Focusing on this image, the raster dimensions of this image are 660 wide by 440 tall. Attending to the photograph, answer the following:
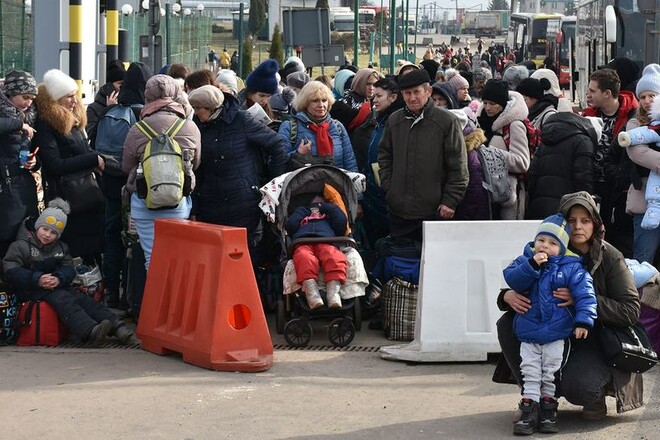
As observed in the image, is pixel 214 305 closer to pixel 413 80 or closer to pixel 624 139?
pixel 413 80

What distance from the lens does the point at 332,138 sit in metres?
10.7

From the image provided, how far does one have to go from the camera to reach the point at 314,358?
9.03 meters

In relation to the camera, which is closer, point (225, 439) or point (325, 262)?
point (225, 439)

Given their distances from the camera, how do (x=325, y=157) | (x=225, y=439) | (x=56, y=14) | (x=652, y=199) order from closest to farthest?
(x=225, y=439)
(x=652, y=199)
(x=325, y=157)
(x=56, y=14)

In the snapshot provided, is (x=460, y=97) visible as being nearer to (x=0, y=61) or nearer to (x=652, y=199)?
(x=652, y=199)

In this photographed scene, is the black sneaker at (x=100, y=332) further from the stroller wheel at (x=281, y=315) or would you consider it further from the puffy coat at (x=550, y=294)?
the puffy coat at (x=550, y=294)

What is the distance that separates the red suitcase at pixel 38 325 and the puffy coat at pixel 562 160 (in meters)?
3.83

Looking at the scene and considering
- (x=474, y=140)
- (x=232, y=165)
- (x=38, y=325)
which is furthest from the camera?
(x=474, y=140)

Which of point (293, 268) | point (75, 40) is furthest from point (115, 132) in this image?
point (75, 40)

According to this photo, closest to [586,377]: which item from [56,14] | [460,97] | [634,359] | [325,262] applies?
[634,359]

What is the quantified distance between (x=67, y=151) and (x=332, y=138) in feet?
6.95

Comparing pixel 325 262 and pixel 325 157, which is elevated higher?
pixel 325 157

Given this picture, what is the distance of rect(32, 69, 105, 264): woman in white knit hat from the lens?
1005cm

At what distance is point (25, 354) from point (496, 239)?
3.36m
